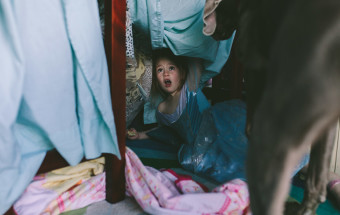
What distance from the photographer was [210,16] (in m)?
0.69

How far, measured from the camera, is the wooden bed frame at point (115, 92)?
2.14 ft

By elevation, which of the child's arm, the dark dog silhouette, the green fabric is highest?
the dark dog silhouette

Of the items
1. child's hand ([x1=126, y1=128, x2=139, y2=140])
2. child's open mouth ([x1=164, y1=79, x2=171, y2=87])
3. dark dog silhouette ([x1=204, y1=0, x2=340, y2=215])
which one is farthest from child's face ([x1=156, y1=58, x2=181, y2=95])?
dark dog silhouette ([x1=204, y1=0, x2=340, y2=215])

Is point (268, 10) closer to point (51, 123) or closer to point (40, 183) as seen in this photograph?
point (51, 123)

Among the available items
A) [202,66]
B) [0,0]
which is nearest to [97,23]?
[0,0]

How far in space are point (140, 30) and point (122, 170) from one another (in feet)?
1.82

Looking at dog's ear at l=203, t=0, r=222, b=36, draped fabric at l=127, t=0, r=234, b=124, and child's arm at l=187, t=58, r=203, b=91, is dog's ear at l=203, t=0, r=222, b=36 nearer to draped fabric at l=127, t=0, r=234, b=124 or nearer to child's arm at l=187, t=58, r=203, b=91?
draped fabric at l=127, t=0, r=234, b=124

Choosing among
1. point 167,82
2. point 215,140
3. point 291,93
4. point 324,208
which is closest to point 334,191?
point 324,208

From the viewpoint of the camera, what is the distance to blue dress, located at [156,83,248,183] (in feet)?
3.00

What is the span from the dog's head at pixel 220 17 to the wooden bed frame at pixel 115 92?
9.4 inches

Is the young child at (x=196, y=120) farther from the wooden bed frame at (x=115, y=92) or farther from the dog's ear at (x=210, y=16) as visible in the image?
the dog's ear at (x=210, y=16)

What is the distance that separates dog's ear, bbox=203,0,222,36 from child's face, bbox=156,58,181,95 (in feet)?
2.20

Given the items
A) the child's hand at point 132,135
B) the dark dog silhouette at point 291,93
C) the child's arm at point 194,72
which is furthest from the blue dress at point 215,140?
the dark dog silhouette at point 291,93

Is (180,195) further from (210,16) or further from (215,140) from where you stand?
(210,16)
